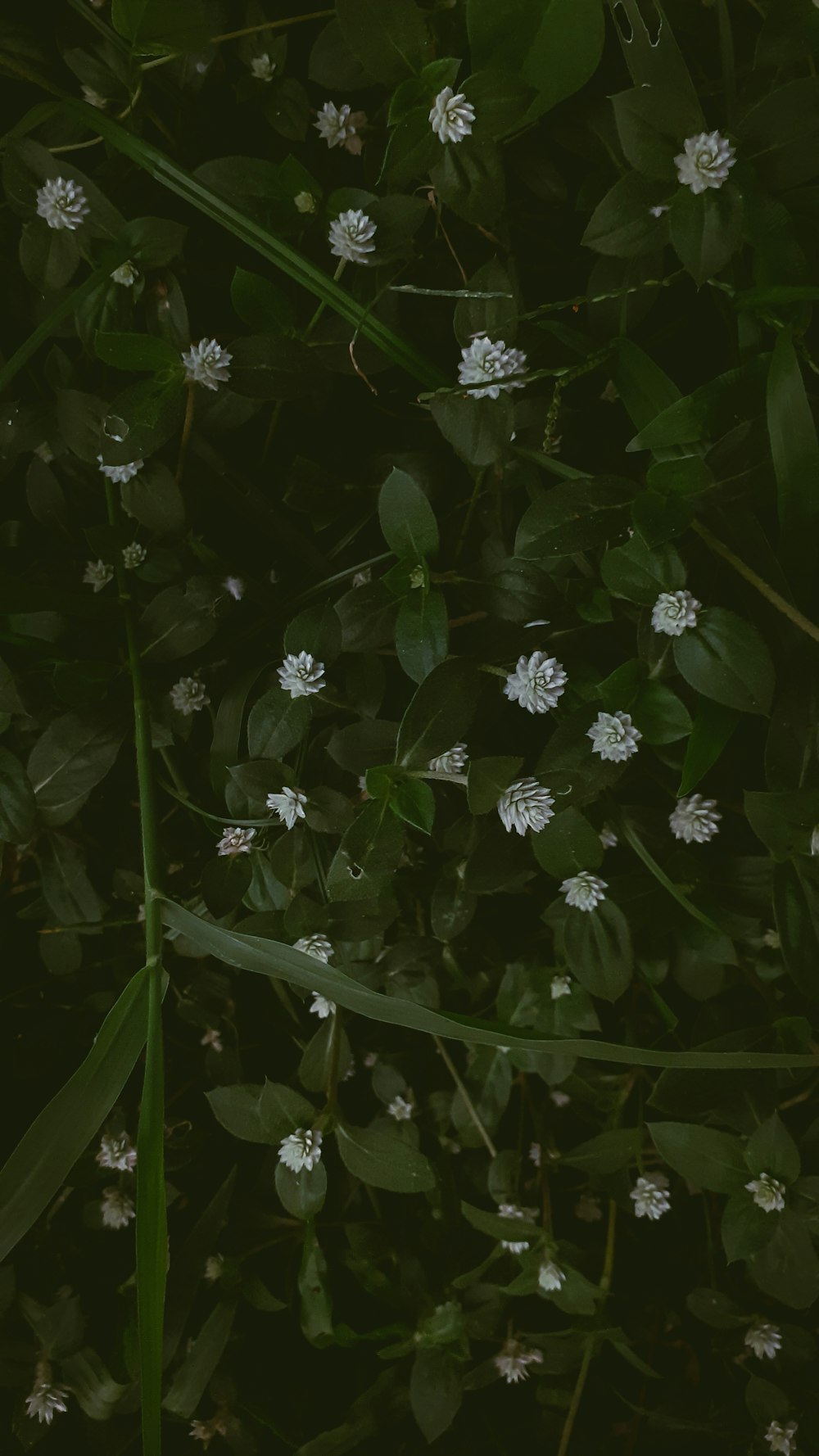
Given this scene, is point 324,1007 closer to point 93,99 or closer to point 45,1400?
point 45,1400

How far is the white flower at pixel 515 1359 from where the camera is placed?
3.00 feet

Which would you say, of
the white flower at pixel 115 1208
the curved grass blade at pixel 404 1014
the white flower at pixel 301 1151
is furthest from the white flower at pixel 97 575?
the white flower at pixel 115 1208

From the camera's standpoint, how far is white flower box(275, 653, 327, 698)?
68 centimetres

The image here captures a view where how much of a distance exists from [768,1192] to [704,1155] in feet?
0.20

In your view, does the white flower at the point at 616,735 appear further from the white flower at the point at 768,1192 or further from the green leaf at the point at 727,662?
the white flower at the point at 768,1192

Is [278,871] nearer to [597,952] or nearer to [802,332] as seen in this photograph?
[597,952]

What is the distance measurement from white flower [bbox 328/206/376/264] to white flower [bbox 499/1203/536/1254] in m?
0.89

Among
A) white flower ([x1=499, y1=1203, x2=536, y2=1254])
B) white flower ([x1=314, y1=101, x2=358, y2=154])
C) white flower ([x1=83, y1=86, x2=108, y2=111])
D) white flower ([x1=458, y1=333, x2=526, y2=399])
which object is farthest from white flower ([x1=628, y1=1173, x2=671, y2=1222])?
white flower ([x1=83, y1=86, x2=108, y2=111])

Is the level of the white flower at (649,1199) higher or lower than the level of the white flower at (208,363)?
lower

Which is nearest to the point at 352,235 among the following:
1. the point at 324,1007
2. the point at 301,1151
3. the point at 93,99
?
the point at 93,99

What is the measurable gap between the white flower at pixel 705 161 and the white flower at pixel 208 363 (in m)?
0.36

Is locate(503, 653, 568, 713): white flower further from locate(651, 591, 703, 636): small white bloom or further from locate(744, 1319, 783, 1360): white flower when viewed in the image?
locate(744, 1319, 783, 1360): white flower

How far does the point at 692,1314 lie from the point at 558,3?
1245 millimetres

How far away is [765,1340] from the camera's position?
0.88 m
